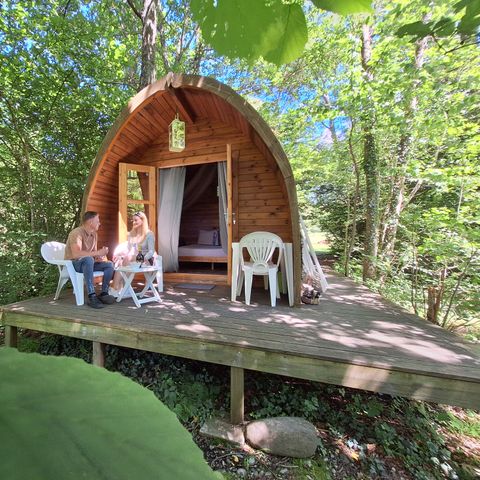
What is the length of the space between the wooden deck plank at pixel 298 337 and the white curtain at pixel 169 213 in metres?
1.46

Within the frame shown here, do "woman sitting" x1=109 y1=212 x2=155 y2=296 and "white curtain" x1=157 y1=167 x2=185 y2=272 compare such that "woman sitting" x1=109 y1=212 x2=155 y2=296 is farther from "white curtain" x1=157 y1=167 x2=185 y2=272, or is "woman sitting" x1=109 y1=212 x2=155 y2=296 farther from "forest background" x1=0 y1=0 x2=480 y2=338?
"forest background" x1=0 y1=0 x2=480 y2=338

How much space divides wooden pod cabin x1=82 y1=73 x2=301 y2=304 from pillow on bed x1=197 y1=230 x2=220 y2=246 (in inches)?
87.0

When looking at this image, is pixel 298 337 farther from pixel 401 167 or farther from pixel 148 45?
pixel 148 45

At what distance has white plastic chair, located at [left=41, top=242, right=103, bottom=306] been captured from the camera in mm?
3273

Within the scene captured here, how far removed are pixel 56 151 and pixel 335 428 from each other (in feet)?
19.9

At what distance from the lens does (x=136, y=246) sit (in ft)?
12.3

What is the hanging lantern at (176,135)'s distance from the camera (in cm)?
413

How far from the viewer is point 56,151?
4824mm

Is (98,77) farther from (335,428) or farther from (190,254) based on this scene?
(335,428)

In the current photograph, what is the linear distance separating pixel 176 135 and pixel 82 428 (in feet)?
14.7

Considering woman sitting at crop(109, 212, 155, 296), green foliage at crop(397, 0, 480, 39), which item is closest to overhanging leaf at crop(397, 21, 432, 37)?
green foliage at crop(397, 0, 480, 39)

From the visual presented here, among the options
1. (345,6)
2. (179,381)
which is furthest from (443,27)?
(179,381)

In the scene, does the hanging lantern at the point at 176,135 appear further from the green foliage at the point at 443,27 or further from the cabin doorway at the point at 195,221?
the green foliage at the point at 443,27

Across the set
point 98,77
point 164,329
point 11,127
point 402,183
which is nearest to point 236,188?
point 164,329
